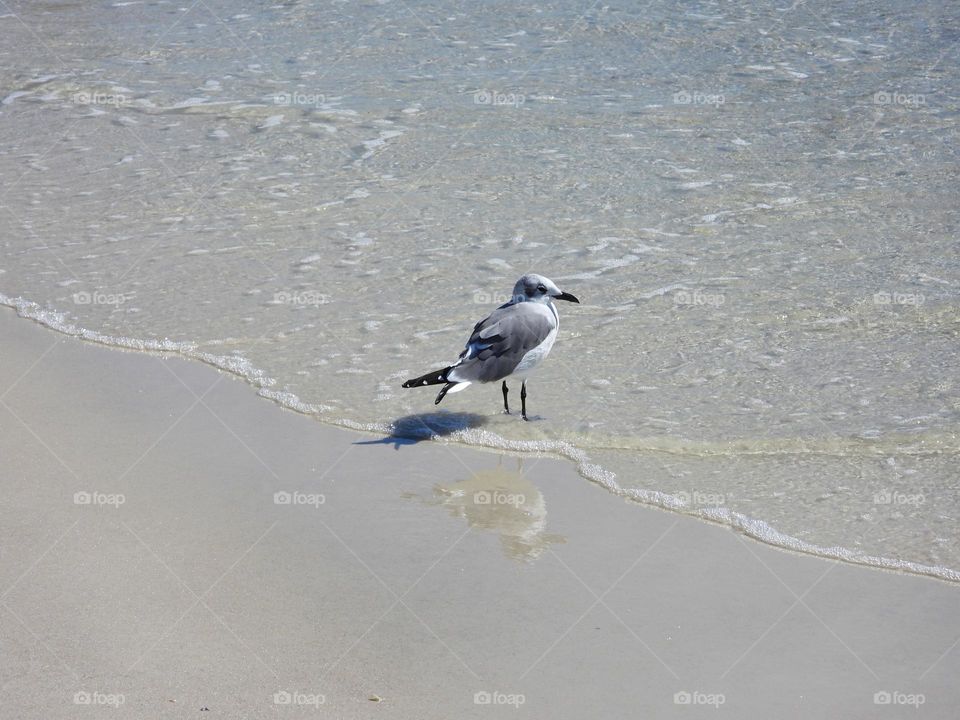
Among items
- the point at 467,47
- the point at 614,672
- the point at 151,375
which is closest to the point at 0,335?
the point at 151,375

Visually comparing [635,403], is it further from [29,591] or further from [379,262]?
[29,591]

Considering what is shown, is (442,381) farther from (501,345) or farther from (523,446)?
(523,446)

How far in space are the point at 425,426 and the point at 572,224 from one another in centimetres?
297

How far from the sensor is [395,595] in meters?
4.35

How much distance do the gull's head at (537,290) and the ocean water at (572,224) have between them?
0.52 m

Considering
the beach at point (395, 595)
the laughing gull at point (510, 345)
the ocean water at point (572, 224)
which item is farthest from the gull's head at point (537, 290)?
the beach at point (395, 595)

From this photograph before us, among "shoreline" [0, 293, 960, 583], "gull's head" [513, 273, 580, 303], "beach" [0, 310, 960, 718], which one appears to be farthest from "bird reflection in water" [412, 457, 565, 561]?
"gull's head" [513, 273, 580, 303]

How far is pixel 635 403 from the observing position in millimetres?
6051

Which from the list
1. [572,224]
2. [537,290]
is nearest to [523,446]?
[537,290]

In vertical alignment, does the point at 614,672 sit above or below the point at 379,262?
above

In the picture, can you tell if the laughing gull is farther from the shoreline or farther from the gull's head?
the shoreline

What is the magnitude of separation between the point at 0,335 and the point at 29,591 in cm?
295

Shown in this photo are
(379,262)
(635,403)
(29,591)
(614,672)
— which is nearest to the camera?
(614,672)

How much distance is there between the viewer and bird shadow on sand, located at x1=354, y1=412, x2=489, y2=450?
5.76 metres
